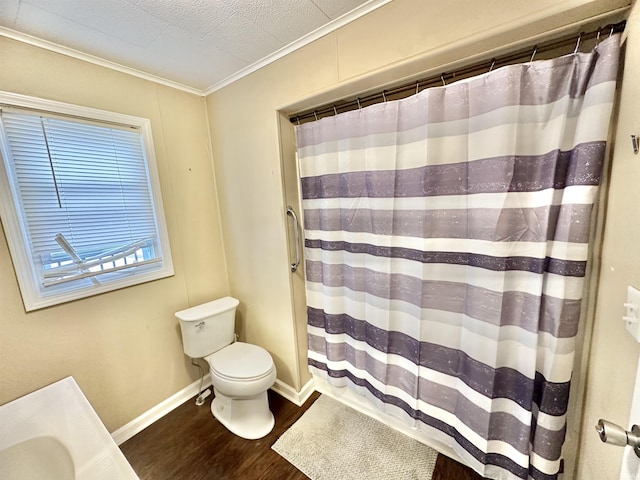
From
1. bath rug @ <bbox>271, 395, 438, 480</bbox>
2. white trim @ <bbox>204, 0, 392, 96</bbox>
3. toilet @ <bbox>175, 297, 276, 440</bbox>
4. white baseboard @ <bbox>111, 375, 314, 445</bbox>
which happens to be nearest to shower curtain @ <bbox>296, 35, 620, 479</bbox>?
bath rug @ <bbox>271, 395, 438, 480</bbox>

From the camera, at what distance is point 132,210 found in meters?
1.59

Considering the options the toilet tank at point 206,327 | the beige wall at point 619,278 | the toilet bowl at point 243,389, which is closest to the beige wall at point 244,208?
the beige wall at point 619,278

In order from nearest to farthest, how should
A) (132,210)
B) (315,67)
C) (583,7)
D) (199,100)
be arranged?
(583,7), (315,67), (132,210), (199,100)

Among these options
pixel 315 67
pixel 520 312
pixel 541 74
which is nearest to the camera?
pixel 541 74

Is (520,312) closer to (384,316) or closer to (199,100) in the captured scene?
(384,316)

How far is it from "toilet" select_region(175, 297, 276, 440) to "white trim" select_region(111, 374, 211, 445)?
0.22m

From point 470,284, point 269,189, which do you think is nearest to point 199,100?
point 269,189

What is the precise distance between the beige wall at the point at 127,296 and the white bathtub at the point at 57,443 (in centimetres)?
25

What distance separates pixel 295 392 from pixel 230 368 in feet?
1.80

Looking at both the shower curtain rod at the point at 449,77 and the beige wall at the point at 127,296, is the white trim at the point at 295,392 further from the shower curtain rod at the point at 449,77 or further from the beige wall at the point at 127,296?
the shower curtain rod at the point at 449,77

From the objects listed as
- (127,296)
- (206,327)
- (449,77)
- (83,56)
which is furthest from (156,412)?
Result: (449,77)

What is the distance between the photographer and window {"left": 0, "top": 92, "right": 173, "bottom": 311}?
3.99 ft

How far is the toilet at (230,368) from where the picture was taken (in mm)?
1538

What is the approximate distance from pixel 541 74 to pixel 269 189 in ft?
4.59
